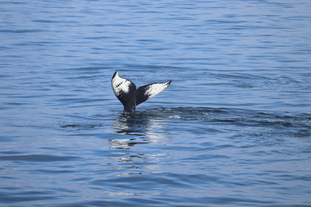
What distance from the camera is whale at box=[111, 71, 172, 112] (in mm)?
9719

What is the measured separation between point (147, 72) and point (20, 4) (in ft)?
70.6

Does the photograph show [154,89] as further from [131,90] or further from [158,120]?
[158,120]

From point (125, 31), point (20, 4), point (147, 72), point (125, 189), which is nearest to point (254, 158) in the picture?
point (125, 189)

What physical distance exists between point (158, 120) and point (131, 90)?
0.73 meters

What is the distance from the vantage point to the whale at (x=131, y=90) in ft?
31.9

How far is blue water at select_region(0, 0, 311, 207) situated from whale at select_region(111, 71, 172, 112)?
0.36m

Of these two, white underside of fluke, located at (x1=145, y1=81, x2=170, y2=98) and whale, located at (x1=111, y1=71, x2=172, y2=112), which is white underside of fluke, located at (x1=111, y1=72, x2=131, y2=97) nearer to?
whale, located at (x1=111, y1=71, x2=172, y2=112)

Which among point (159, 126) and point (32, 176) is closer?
point (32, 176)

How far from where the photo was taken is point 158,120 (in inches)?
390

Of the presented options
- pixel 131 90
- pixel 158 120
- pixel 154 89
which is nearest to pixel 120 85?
pixel 131 90

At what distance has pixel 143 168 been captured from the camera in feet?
23.5

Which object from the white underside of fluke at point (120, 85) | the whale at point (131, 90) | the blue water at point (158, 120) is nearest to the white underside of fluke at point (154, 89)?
the whale at point (131, 90)

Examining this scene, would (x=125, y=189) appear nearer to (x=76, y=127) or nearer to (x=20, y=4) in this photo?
(x=76, y=127)

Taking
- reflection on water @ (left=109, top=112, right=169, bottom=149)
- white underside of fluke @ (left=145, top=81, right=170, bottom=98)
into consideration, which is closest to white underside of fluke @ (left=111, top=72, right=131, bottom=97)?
white underside of fluke @ (left=145, top=81, right=170, bottom=98)
